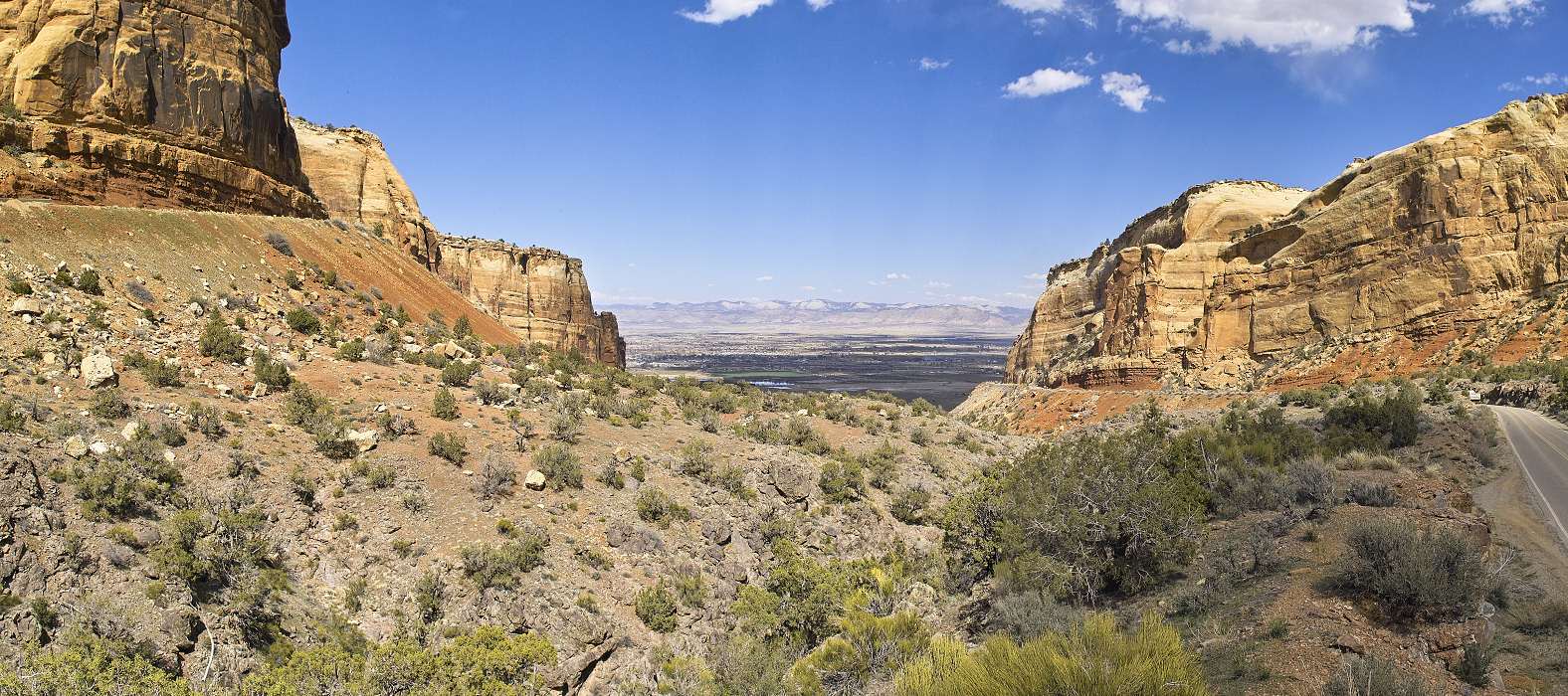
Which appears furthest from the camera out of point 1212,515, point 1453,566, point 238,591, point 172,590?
point 1212,515

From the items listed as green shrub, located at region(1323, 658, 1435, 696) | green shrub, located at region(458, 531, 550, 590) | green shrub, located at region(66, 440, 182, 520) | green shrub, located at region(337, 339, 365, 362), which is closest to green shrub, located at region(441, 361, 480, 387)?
green shrub, located at region(337, 339, 365, 362)

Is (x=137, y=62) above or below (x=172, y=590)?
above

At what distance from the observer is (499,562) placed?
11.6 metres

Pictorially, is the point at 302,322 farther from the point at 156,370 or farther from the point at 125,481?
the point at 125,481

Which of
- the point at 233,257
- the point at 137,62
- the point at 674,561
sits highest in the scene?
the point at 137,62

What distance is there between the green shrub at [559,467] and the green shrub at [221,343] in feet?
23.5

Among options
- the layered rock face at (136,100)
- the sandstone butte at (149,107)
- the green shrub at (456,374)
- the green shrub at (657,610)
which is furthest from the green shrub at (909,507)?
the layered rock face at (136,100)

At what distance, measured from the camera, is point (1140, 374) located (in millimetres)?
44594

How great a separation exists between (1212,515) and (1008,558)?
461 cm

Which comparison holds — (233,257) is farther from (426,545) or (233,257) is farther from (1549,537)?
(1549,537)

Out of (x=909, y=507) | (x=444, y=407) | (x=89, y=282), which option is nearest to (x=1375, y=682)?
(x=909, y=507)

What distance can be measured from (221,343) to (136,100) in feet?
27.0

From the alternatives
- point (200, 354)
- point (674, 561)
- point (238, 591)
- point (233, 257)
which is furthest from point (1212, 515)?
point (233, 257)

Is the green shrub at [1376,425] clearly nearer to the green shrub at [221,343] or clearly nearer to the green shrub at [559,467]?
the green shrub at [559,467]
